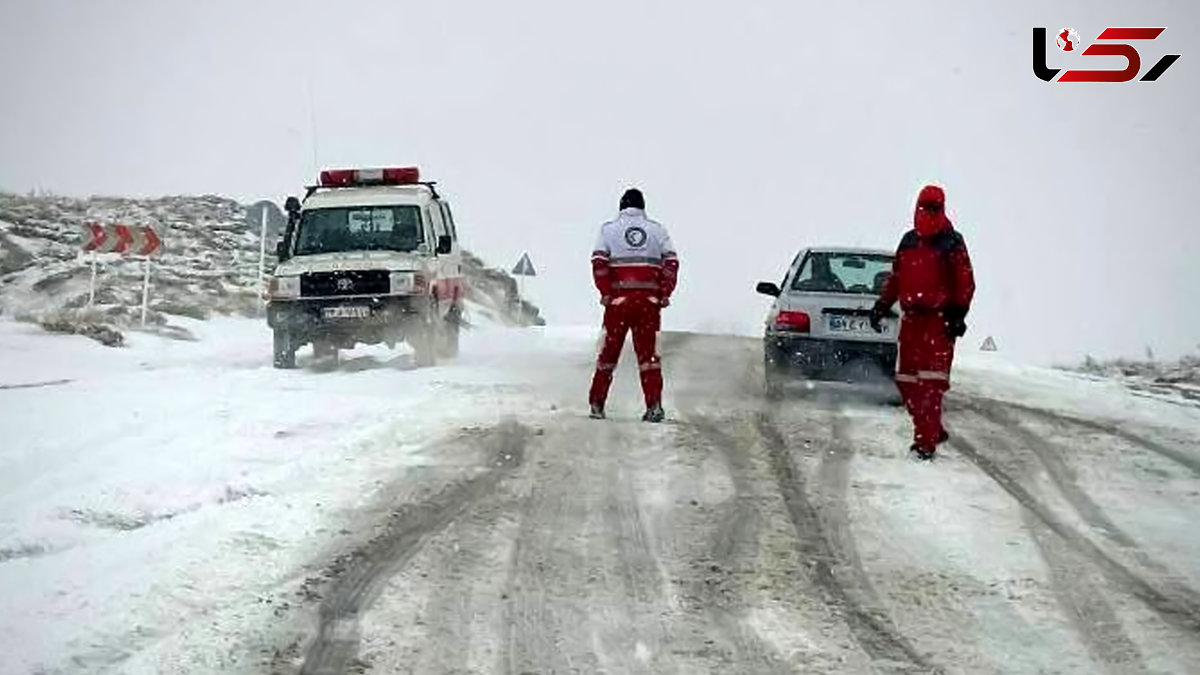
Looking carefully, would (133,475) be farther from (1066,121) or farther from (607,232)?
(1066,121)

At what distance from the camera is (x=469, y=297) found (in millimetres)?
30219

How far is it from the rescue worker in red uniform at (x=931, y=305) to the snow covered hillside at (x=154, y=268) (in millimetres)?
12421

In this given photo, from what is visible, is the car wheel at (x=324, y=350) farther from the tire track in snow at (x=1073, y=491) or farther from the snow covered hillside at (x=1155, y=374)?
the snow covered hillside at (x=1155, y=374)

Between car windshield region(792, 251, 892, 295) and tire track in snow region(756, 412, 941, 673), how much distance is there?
400cm

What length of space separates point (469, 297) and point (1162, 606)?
25.5 metres

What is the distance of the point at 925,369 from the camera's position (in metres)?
8.95

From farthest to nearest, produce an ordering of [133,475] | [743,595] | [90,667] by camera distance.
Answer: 1. [133,475]
2. [743,595]
3. [90,667]

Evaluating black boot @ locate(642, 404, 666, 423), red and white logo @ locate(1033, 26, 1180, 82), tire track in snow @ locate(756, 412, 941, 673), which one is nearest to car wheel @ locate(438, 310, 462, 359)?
black boot @ locate(642, 404, 666, 423)

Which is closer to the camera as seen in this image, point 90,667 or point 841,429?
point 90,667

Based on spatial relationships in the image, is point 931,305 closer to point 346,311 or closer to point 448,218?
point 346,311

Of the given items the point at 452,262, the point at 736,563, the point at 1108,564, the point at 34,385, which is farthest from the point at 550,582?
the point at 452,262

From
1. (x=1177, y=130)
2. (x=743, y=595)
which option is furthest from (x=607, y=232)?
(x=1177, y=130)

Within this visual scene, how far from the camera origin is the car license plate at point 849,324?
39.8 ft

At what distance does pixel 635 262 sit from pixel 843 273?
371cm
